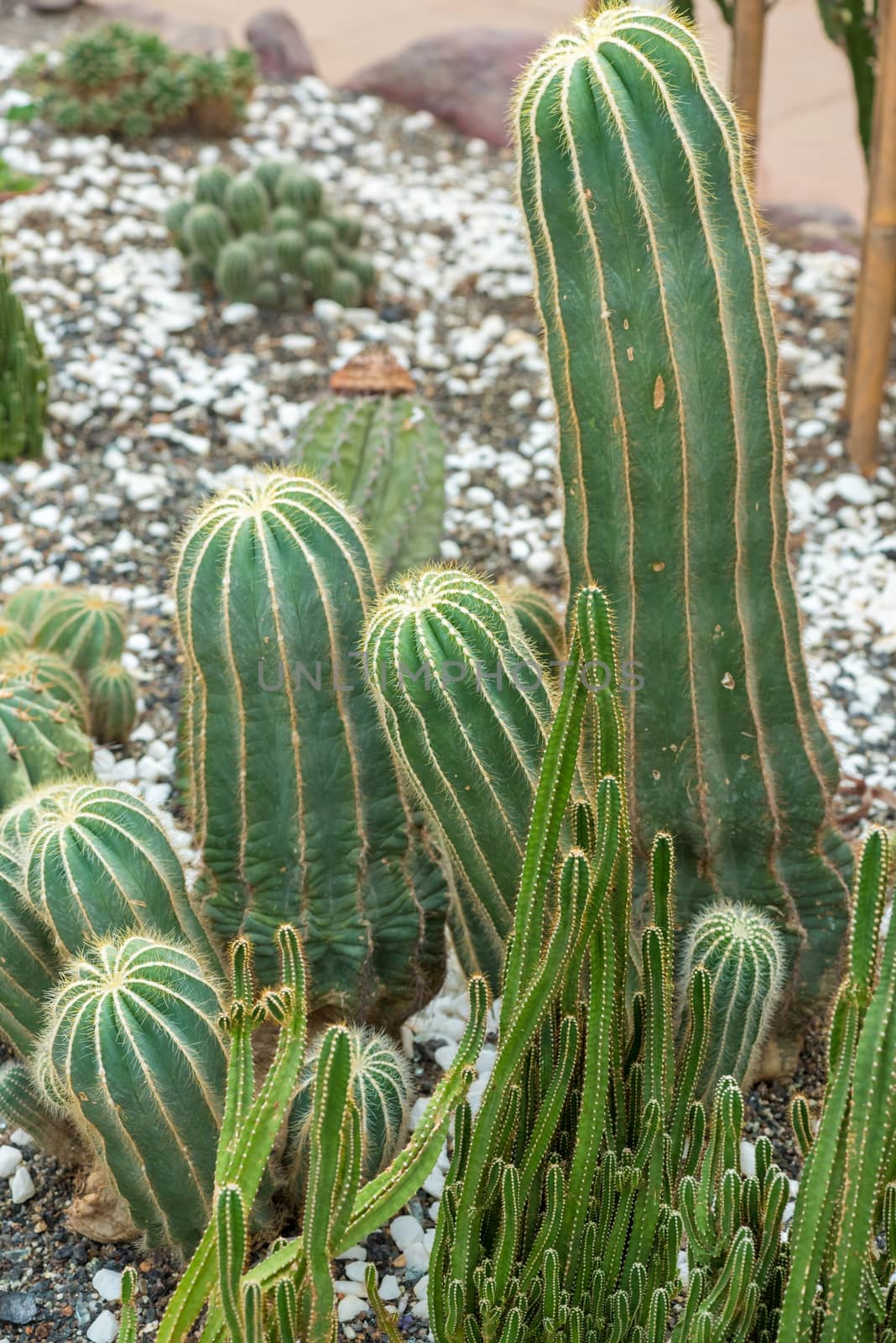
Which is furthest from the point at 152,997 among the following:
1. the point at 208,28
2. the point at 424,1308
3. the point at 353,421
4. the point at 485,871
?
the point at 208,28

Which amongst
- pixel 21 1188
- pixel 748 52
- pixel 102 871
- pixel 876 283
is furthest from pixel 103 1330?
pixel 748 52

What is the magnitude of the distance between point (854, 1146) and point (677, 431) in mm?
991

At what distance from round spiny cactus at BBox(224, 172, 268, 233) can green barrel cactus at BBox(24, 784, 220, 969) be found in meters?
2.81

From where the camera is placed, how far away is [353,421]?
3262mm

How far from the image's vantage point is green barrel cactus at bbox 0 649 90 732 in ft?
9.48

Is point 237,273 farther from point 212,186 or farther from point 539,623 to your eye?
point 539,623

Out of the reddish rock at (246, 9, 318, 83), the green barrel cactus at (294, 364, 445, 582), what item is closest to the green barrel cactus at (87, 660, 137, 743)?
the green barrel cactus at (294, 364, 445, 582)

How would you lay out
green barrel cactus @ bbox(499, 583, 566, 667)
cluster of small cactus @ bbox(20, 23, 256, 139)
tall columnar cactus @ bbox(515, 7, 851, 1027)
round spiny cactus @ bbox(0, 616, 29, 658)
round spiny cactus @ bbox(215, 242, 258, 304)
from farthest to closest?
cluster of small cactus @ bbox(20, 23, 256, 139)
round spiny cactus @ bbox(215, 242, 258, 304)
round spiny cactus @ bbox(0, 616, 29, 658)
green barrel cactus @ bbox(499, 583, 566, 667)
tall columnar cactus @ bbox(515, 7, 851, 1027)

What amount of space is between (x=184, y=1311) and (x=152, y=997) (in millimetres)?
413

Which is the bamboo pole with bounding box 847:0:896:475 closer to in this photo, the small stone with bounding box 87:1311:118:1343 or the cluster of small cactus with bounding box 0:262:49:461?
the cluster of small cactus with bounding box 0:262:49:461

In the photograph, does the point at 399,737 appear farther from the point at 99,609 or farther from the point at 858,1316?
the point at 99,609

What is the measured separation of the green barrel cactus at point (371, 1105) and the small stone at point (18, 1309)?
391mm

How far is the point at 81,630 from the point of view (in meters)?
3.15

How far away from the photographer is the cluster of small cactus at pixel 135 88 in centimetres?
A: 543
